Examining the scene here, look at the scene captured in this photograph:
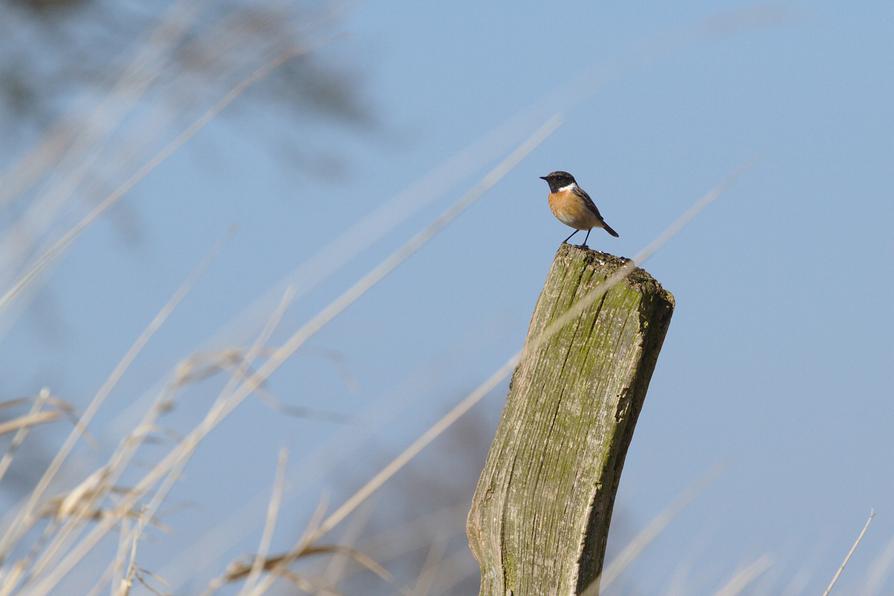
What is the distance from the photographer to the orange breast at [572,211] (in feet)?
15.3

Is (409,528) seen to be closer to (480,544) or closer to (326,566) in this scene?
(326,566)

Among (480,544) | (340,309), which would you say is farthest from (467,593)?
(340,309)

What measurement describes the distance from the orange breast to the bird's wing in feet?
0.07

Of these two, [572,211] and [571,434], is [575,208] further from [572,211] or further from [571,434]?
[571,434]

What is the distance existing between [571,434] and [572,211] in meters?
2.61

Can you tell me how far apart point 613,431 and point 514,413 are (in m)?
0.24

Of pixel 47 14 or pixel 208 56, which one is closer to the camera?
pixel 208 56

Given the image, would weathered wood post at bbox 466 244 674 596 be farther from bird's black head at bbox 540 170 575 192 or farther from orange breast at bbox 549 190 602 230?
bird's black head at bbox 540 170 575 192

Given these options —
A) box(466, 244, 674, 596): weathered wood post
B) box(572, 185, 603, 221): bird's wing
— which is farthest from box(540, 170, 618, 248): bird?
box(466, 244, 674, 596): weathered wood post

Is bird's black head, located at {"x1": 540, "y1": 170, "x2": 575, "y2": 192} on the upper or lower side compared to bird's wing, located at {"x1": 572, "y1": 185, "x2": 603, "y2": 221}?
upper

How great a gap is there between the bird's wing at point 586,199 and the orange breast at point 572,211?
0.02m

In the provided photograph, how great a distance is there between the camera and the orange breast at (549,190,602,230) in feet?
15.3

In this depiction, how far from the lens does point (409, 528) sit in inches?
77.0

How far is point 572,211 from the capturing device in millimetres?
4672
